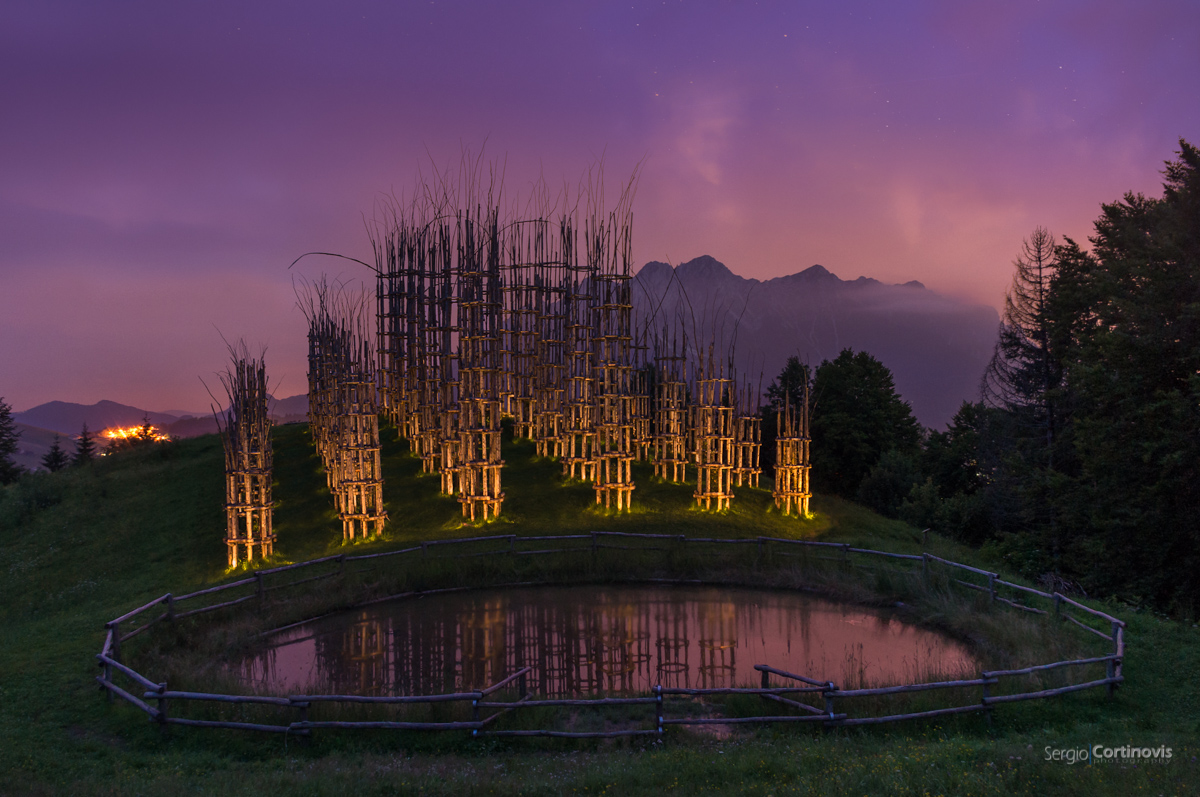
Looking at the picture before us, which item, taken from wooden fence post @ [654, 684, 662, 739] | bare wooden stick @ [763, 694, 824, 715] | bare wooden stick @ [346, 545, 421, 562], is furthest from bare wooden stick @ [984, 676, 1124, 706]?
bare wooden stick @ [346, 545, 421, 562]

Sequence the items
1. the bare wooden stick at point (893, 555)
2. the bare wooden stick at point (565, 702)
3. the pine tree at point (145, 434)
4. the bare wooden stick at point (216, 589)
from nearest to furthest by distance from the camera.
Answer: the bare wooden stick at point (565, 702)
the bare wooden stick at point (216, 589)
the bare wooden stick at point (893, 555)
the pine tree at point (145, 434)

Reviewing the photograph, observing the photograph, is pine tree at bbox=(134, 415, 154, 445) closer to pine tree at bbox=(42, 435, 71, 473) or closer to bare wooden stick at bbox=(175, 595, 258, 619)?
pine tree at bbox=(42, 435, 71, 473)

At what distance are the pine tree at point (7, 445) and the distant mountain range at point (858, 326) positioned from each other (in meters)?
115

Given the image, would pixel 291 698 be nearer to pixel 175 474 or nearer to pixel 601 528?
pixel 601 528

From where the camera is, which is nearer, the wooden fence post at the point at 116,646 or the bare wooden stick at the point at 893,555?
the wooden fence post at the point at 116,646

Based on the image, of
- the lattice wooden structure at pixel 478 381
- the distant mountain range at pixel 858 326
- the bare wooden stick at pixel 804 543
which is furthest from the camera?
the distant mountain range at pixel 858 326

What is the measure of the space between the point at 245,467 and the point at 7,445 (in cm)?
3419

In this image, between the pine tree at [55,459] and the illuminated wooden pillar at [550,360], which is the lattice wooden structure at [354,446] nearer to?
the illuminated wooden pillar at [550,360]

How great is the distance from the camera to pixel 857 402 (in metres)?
43.2

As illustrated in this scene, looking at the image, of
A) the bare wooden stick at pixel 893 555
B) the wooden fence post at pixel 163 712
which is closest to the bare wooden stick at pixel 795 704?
the bare wooden stick at pixel 893 555

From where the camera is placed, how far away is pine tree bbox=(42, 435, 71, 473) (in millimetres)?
42406

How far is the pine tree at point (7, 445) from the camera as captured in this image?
39.3 m

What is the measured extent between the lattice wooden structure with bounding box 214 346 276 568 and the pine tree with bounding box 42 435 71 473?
32521 millimetres

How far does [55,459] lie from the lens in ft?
141
